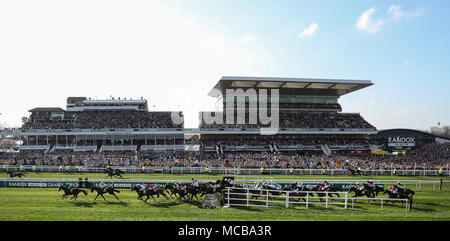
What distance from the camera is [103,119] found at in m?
42.5

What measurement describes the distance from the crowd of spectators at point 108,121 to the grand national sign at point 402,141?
33305mm

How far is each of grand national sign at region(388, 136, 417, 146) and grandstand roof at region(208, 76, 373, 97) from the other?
375 inches

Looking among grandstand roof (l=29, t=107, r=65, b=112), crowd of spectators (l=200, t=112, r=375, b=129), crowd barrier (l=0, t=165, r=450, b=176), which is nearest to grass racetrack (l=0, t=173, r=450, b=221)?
crowd barrier (l=0, t=165, r=450, b=176)

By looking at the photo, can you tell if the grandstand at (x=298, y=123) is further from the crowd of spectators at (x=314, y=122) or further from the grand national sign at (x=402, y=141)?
the grand national sign at (x=402, y=141)

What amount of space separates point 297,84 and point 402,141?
735 inches

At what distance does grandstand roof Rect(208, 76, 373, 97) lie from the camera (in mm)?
40062

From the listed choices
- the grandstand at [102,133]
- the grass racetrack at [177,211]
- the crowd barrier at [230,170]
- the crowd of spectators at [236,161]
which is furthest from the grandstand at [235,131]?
the grass racetrack at [177,211]

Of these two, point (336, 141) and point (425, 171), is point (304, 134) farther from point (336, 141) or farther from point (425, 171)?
point (425, 171)

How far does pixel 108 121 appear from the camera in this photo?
41875 millimetres

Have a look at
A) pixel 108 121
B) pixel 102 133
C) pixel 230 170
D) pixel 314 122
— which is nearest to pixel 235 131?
pixel 314 122
